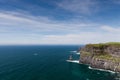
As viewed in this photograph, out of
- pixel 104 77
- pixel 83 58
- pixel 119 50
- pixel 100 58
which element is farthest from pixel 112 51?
pixel 104 77

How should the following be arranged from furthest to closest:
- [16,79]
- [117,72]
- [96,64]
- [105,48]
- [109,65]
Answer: [105,48] < [96,64] < [109,65] < [117,72] < [16,79]

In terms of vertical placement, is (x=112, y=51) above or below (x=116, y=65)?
above

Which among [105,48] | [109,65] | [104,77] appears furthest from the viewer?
[105,48]

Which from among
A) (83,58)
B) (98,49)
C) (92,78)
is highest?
(98,49)

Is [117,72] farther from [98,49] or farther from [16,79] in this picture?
[16,79]

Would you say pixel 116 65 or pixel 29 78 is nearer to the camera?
pixel 29 78

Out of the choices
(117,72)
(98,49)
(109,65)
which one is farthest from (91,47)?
(117,72)

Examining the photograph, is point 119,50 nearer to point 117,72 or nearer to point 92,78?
point 117,72
